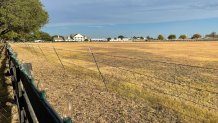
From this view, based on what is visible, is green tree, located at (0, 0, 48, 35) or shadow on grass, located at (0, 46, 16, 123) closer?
shadow on grass, located at (0, 46, 16, 123)

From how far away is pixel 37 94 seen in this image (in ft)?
10.8

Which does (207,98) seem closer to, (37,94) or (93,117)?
(93,117)

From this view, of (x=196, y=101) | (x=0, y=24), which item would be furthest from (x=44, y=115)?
(x=0, y=24)

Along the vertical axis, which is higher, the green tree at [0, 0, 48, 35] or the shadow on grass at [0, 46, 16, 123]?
the green tree at [0, 0, 48, 35]

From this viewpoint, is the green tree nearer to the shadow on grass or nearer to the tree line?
the tree line

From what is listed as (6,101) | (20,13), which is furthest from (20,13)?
(6,101)

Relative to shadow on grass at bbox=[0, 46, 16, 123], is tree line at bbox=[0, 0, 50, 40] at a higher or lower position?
higher

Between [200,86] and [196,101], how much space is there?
349cm

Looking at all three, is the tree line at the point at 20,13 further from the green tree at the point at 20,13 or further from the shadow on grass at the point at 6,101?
the shadow on grass at the point at 6,101

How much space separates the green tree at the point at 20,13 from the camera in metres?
39.7

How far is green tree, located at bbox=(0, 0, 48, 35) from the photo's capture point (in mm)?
39656

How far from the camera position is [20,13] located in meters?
41.9

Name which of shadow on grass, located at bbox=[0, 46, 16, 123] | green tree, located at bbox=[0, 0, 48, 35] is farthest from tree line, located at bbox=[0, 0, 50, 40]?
shadow on grass, located at bbox=[0, 46, 16, 123]

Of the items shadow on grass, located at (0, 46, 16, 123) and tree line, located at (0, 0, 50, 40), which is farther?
tree line, located at (0, 0, 50, 40)
